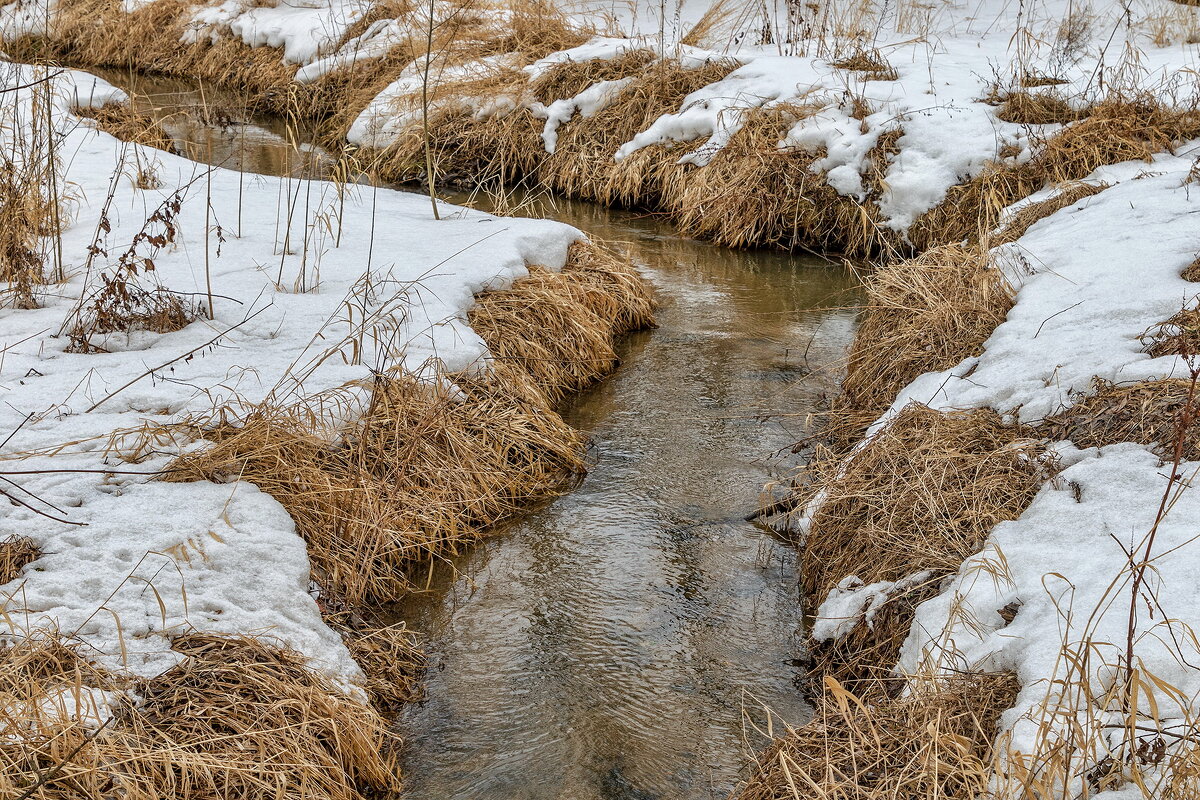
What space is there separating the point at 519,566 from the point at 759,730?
138cm

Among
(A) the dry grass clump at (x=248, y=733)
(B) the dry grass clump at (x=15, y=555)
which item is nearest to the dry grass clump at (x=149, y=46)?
Result: (B) the dry grass clump at (x=15, y=555)

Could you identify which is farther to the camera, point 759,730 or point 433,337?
point 433,337

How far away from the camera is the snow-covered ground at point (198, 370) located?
306cm

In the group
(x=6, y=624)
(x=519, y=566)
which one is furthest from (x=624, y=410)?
(x=6, y=624)

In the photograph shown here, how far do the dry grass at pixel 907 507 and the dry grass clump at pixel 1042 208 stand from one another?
242cm

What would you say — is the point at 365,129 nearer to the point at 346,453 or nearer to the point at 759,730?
the point at 346,453

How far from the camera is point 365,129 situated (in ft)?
32.1

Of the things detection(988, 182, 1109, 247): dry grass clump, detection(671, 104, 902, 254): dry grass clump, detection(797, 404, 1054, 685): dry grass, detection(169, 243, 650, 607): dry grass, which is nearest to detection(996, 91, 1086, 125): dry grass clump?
detection(671, 104, 902, 254): dry grass clump

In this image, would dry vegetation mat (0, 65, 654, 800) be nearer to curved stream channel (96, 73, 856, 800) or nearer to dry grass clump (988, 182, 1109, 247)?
curved stream channel (96, 73, 856, 800)

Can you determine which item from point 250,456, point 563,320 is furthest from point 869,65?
point 250,456

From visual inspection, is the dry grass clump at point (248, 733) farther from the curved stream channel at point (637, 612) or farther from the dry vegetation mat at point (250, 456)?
the curved stream channel at point (637, 612)

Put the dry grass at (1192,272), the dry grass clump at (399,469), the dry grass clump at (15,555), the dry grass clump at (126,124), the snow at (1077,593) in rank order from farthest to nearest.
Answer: the dry grass clump at (126,124)
the dry grass at (1192,272)
the dry grass clump at (399,469)
the dry grass clump at (15,555)
the snow at (1077,593)

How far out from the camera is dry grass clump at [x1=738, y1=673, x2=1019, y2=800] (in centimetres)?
241

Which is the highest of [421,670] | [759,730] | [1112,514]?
[1112,514]
